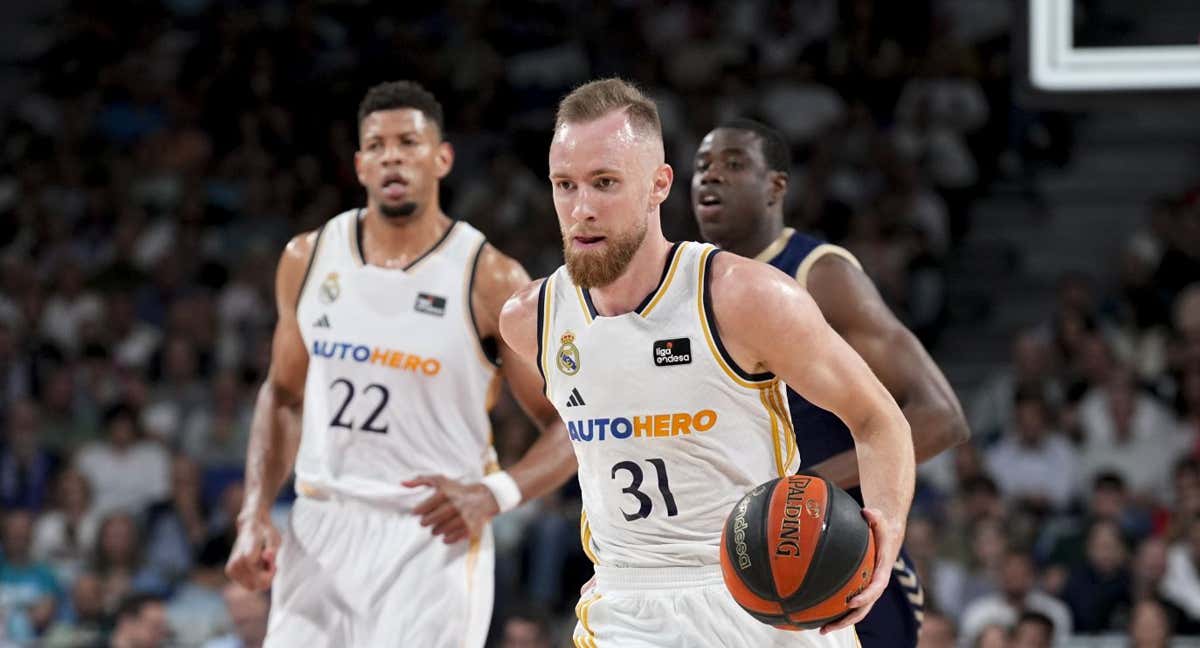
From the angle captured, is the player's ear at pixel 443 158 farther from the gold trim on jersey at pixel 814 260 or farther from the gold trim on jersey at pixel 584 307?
the gold trim on jersey at pixel 584 307

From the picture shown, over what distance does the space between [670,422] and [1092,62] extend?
8.57 feet

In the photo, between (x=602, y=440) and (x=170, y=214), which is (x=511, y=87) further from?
(x=602, y=440)

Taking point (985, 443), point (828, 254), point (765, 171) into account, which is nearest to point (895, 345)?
point (828, 254)

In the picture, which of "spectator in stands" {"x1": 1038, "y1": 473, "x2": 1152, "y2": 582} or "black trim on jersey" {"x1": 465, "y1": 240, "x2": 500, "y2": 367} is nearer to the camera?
"black trim on jersey" {"x1": 465, "y1": 240, "x2": 500, "y2": 367}

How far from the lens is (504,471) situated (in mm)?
5180

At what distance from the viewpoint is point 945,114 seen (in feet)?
42.1

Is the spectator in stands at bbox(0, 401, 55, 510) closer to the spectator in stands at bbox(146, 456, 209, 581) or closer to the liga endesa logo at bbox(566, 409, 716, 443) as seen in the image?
the spectator in stands at bbox(146, 456, 209, 581)

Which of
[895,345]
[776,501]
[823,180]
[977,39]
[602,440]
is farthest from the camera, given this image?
[977,39]

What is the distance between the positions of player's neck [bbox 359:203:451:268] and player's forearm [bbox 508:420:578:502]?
74 cm

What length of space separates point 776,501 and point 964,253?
9371mm

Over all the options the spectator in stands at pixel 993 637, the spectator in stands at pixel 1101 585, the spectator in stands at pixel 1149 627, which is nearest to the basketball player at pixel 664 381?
the spectator in stands at pixel 993 637

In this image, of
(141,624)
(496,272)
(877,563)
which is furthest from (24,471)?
(877,563)

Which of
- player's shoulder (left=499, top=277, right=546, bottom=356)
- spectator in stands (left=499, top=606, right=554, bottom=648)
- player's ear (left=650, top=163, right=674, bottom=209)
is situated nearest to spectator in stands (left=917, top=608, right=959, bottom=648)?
spectator in stands (left=499, top=606, right=554, bottom=648)

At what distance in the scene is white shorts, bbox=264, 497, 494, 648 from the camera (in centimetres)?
497
